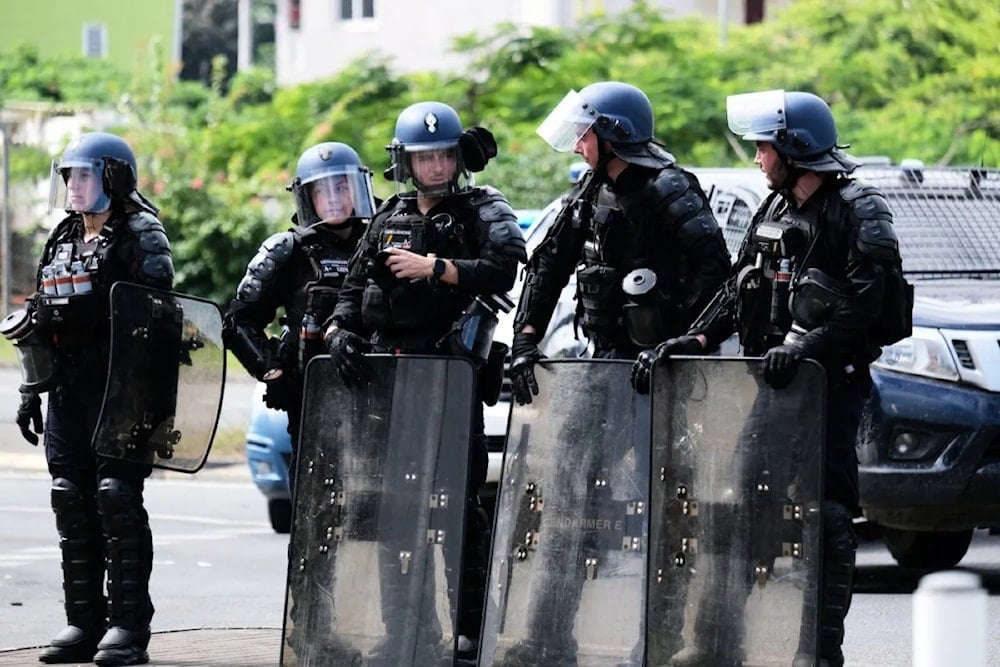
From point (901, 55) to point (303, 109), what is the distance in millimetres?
7988

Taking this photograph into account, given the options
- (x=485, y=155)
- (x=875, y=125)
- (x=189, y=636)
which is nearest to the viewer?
(x=485, y=155)

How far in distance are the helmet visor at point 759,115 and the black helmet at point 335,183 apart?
5.41ft

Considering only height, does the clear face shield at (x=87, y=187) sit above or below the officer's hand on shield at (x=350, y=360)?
above

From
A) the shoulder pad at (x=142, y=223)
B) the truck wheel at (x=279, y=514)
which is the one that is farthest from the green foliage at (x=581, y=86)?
the shoulder pad at (x=142, y=223)

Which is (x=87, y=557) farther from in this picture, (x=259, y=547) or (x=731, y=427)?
(x=259, y=547)

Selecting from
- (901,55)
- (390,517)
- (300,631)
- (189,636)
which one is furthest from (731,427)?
(901,55)

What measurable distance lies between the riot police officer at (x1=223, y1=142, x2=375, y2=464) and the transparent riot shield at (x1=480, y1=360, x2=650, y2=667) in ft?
4.12

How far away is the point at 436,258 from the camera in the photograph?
21.6ft

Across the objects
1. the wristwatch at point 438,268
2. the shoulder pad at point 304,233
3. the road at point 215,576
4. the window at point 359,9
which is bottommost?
the road at point 215,576

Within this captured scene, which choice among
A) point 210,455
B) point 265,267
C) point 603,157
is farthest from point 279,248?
point 210,455

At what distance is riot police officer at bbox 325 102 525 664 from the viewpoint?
657 cm

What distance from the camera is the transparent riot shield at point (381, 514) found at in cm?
623

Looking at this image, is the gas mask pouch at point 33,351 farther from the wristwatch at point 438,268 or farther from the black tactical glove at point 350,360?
the wristwatch at point 438,268

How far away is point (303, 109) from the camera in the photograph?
2733cm
